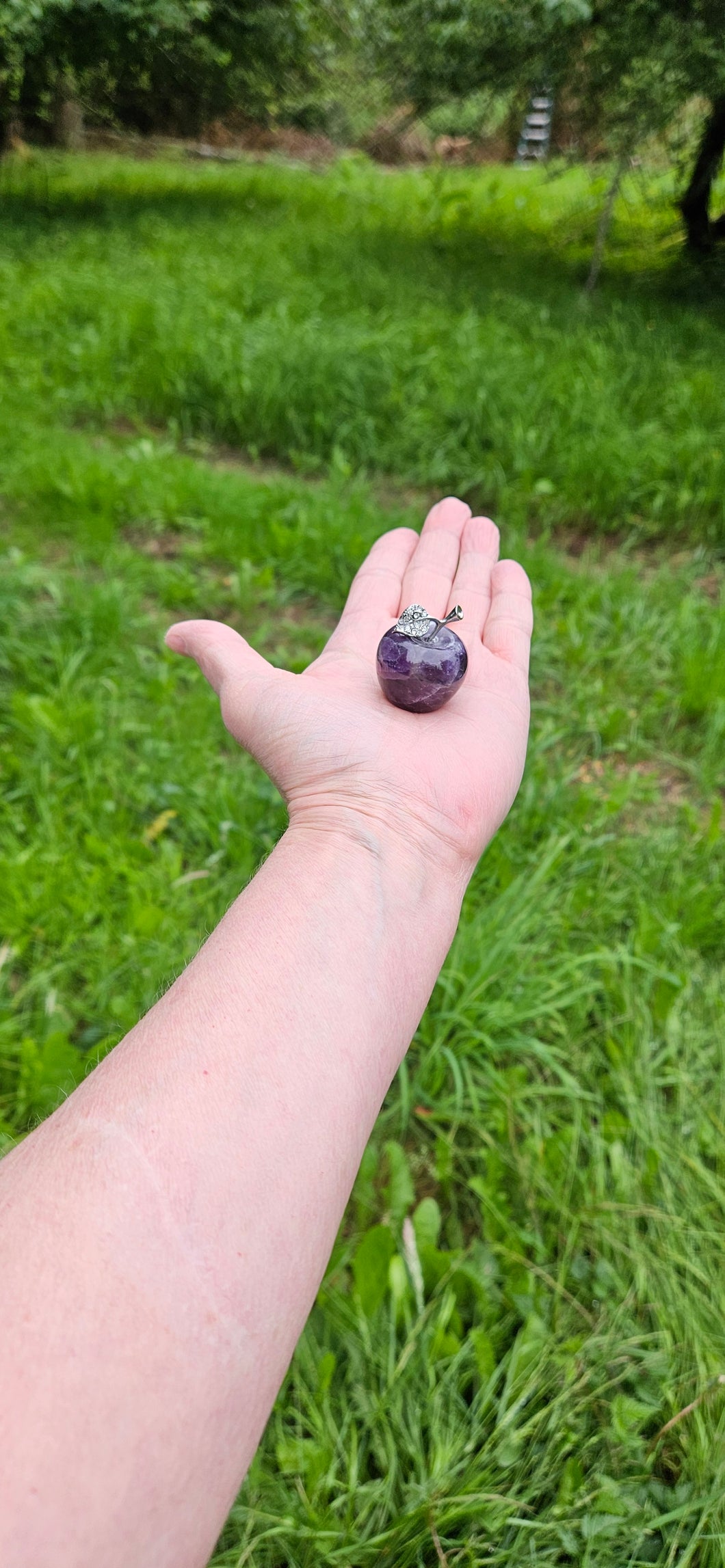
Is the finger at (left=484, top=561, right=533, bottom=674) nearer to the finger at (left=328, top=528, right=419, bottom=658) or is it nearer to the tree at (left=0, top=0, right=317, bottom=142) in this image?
the finger at (left=328, top=528, right=419, bottom=658)

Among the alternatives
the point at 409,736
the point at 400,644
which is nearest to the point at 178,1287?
the point at 409,736

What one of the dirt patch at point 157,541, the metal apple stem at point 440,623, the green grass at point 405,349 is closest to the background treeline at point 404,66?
the green grass at point 405,349

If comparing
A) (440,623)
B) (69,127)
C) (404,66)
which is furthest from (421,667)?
(69,127)

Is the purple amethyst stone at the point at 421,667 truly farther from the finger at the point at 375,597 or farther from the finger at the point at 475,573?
the finger at the point at 475,573

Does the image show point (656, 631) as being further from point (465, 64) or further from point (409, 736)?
point (465, 64)

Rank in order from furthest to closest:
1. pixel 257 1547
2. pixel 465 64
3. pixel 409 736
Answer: pixel 465 64 < pixel 409 736 < pixel 257 1547

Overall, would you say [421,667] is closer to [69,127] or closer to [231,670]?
[231,670]
